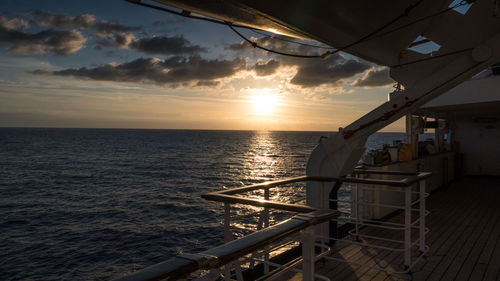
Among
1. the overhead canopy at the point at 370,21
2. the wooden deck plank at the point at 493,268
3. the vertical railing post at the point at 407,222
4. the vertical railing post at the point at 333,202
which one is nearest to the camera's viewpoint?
the overhead canopy at the point at 370,21

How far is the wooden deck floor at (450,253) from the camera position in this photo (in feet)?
13.1

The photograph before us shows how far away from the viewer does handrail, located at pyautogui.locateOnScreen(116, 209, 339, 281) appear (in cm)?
96

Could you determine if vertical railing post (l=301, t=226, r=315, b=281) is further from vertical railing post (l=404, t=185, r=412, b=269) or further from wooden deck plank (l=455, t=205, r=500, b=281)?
wooden deck plank (l=455, t=205, r=500, b=281)

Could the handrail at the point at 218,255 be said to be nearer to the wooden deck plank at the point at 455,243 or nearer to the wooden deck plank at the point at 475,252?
A: the wooden deck plank at the point at 455,243

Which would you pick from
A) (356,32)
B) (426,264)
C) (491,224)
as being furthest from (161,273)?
(491,224)

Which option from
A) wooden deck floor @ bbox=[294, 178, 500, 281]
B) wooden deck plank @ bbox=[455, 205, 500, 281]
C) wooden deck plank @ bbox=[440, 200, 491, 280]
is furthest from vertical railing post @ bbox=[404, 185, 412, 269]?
wooden deck plank @ bbox=[455, 205, 500, 281]

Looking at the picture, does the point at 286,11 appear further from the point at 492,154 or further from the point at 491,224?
the point at 492,154

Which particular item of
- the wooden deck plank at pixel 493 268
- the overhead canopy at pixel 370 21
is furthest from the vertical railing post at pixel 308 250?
the wooden deck plank at pixel 493 268

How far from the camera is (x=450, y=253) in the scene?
4754 mm

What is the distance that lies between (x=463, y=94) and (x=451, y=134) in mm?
4384

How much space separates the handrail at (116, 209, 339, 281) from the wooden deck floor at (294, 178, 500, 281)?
2.68 m

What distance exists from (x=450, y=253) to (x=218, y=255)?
4810 millimetres

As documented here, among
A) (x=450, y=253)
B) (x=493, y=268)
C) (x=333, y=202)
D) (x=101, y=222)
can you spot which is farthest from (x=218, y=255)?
(x=101, y=222)

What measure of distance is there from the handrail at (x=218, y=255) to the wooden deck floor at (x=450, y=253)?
8.80 ft
